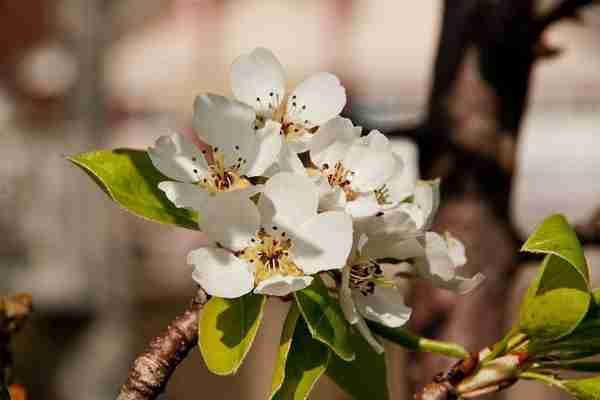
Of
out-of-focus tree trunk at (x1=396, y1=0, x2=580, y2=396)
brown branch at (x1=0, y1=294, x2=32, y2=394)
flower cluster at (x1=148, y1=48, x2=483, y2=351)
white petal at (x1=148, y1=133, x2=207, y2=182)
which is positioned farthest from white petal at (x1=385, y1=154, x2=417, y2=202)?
out-of-focus tree trunk at (x1=396, y1=0, x2=580, y2=396)

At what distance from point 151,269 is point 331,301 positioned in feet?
10.7

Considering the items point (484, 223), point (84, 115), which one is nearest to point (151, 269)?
point (84, 115)

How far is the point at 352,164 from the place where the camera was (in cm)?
53

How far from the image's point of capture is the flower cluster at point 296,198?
1.59ft

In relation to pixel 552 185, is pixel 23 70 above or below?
above

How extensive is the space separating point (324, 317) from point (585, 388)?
0.44 feet

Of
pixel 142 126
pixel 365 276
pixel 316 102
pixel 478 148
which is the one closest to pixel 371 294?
pixel 365 276

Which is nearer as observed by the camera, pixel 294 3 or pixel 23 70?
pixel 23 70

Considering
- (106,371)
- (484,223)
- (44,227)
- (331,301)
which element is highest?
(331,301)

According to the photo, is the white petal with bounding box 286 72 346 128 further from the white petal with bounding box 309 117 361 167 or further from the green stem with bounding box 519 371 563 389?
the green stem with bounding box 519 371 563 389

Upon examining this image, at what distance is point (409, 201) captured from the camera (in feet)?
1.85

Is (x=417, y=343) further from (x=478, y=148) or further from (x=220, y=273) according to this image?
(x=478, y=148)

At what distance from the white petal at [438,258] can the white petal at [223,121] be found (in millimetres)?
108

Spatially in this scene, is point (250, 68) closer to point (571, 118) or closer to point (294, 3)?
point (571, 118)
